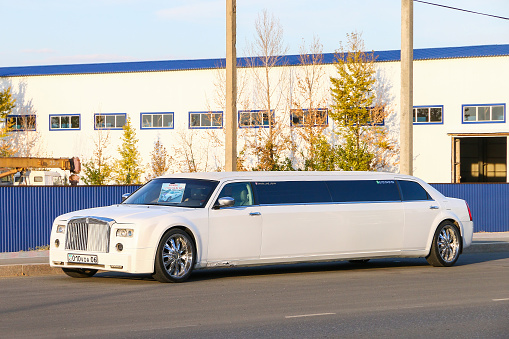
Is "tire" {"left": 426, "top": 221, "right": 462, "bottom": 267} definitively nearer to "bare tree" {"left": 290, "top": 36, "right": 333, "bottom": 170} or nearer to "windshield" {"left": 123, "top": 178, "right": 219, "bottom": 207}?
"windshield" {"left": 123, "top": 178, "right": 219, "bottom": 207}

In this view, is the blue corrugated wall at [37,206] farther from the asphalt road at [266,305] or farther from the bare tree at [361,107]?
the bare tree at [361,107]

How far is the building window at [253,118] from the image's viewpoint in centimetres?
4522

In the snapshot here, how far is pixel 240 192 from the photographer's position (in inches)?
528

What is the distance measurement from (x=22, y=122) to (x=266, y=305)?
1667 inches

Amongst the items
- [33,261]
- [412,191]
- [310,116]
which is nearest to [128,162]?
[310,116]

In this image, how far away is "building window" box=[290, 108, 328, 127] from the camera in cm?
4431

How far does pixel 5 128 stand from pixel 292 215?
37.1 meters

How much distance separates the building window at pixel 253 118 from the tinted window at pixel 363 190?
30.2m

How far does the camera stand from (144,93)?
158 ft

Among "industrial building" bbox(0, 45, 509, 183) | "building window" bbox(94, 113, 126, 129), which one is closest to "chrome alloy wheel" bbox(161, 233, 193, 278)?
"industrial building" bbox(0, 45, 509, 183)

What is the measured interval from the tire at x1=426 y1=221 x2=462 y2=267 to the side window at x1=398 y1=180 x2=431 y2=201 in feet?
2.14

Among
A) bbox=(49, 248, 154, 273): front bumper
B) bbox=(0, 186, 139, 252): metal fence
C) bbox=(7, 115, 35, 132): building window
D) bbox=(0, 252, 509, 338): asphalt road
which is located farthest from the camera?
bbox=(7, 115, 35, 132): building window

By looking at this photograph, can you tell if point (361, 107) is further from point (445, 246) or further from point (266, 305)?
point (266, 305)

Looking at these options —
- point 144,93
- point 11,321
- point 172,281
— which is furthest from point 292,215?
point 144,93
